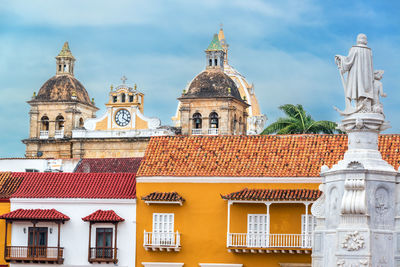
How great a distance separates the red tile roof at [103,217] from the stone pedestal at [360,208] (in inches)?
656

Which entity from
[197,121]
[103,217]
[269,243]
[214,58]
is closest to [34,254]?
[103,217]

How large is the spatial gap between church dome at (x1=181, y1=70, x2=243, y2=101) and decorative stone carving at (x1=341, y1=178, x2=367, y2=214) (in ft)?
163

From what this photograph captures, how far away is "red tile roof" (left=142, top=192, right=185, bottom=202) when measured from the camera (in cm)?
3838

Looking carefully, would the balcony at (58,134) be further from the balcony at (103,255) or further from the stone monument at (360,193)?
the stone monument at (360,193)

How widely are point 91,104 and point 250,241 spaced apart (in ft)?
145

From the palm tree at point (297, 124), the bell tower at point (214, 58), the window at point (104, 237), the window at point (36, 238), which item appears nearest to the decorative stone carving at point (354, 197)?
the window at point (104, 237)

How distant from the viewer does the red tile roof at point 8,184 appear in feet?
137

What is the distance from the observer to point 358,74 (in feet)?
77.5

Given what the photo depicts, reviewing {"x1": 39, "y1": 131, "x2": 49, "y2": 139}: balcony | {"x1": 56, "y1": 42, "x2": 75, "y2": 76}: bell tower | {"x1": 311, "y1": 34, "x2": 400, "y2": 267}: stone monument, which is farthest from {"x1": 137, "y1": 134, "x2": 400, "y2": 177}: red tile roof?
{"x1": 56, "y1": 42, "x2": 75, "y2": 76}: bell tower

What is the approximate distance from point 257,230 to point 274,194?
1594mm

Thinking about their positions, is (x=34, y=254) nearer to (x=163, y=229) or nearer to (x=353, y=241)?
(x=163, y=229)

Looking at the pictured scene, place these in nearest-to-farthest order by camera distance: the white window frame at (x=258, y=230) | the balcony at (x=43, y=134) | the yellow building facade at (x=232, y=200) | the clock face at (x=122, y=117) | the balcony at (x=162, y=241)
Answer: the yellow building facade at (x=232, y=200) < the white window frame at (x=258, y=230) < the balcony at (x=162, y=241) < the clock face at (x=122, y=117) < the balcony at (x=43, y=134)

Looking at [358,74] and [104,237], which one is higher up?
[358,74]

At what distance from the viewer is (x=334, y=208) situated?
23.3m
